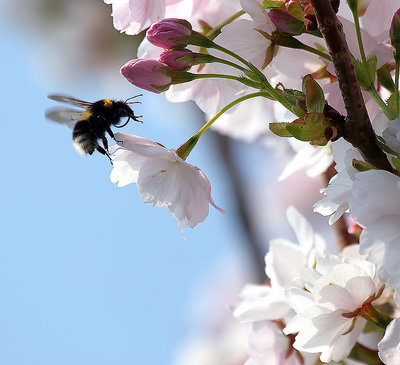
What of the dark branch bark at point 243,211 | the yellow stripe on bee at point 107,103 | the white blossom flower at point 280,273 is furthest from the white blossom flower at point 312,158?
the dark branch bark at point 243,211

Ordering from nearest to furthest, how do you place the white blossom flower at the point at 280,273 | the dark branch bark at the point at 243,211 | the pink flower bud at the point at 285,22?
the pink flower bud at the point at 285,22, the white blossom flower at the point at 280,273, the dark branch bark at the point at 243,211

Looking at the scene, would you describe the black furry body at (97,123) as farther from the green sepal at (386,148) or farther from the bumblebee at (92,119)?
the green sepal at (386,148)

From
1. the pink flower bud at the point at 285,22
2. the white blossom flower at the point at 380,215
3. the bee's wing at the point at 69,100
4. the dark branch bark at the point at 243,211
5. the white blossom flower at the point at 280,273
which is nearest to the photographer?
the white blossom flower at the point at 380,215

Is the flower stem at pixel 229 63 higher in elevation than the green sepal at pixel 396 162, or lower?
higher

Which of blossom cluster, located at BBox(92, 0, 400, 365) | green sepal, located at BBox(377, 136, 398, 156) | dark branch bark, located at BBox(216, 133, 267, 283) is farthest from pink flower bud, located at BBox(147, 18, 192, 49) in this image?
dark branch bark, located at BBox(216, 133, 267, 283)

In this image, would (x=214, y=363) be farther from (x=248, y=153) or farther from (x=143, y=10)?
(x=143, y=10)

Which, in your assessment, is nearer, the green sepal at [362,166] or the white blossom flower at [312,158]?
the green sepal at [362,166]

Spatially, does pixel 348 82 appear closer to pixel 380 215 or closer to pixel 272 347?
pixel 380 215
